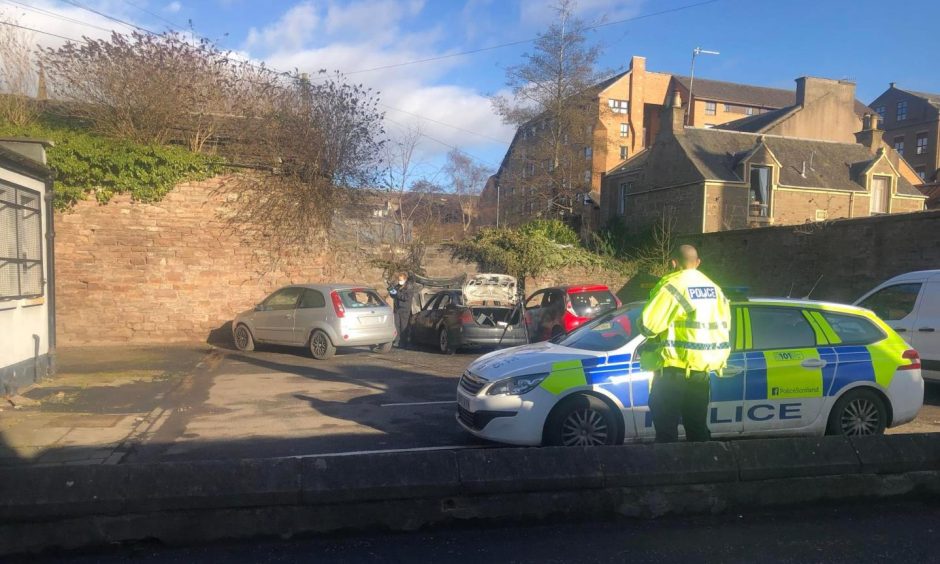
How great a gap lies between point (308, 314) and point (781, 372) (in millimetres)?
9673

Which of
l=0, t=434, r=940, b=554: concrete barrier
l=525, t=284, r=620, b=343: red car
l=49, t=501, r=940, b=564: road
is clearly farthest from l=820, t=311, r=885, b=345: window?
l=525, t=284, r=620, b=343: red car

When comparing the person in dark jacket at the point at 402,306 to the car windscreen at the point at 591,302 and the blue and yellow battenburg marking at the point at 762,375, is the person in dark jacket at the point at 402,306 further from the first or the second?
the blue and yellow battenburg marking at the point at 762,375

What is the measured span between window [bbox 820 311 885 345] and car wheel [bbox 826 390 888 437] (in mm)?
509

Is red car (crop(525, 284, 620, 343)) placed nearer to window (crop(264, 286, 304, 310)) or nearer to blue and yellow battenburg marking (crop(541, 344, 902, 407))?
window (crop(264, 286, 304, 310))

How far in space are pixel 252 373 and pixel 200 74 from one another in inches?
346

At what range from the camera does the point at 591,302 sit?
13.9m

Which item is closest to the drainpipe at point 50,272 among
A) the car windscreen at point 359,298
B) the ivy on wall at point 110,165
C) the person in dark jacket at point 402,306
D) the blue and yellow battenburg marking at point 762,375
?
the ivy on wall at point 110,165

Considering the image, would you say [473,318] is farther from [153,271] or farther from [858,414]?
[858,414]

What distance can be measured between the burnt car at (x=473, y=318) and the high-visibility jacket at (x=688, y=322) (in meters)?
9.04

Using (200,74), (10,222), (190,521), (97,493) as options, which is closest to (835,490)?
(190,521)

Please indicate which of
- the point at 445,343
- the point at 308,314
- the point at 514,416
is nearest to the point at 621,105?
the point at 445,343

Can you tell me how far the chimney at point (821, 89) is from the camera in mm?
38062

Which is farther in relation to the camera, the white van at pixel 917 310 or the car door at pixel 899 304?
the car door at pixel 899 304

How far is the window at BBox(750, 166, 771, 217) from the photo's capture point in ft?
95.5
